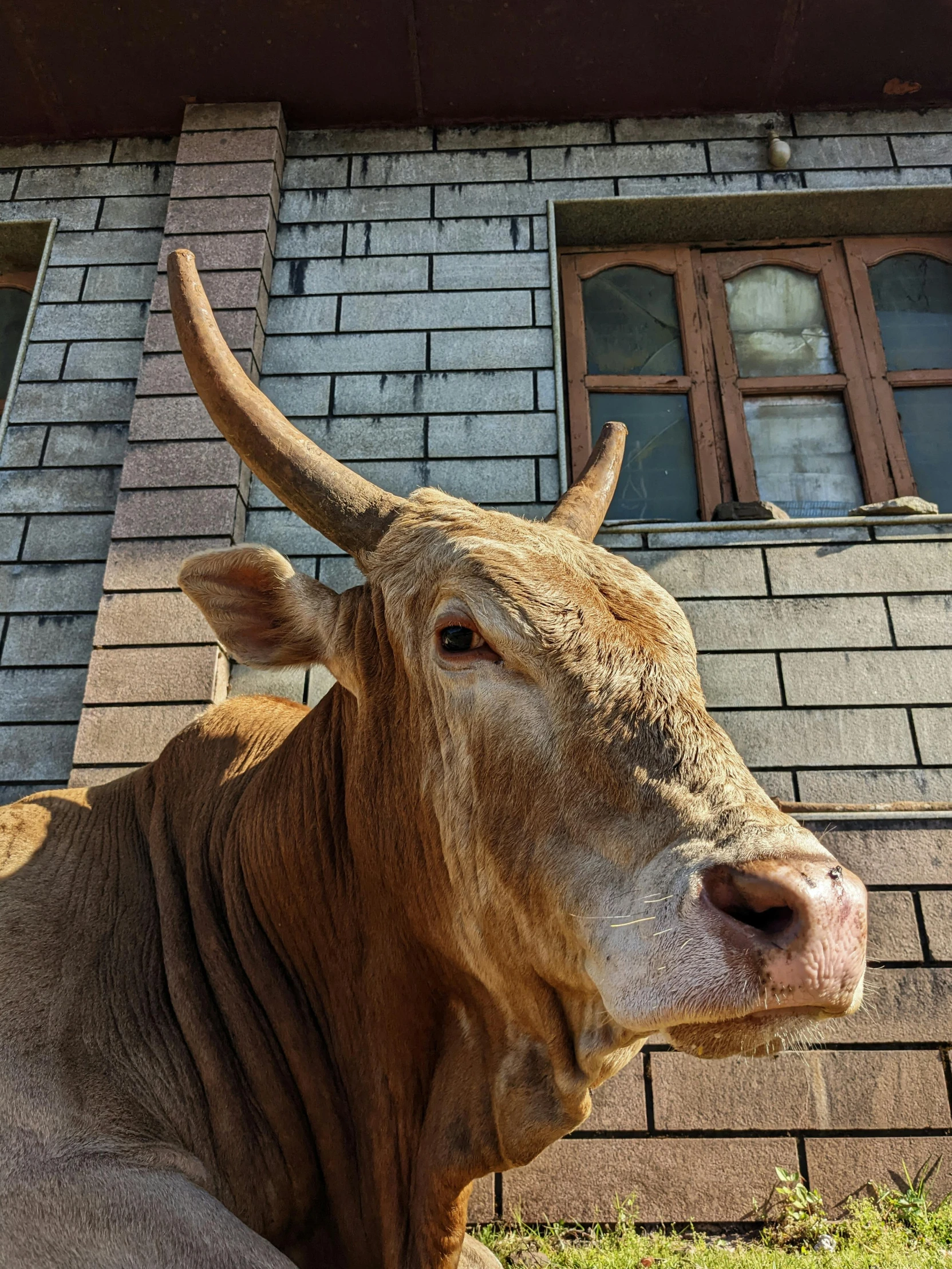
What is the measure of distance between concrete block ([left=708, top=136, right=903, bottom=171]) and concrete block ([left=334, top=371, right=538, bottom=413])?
1.98 metres

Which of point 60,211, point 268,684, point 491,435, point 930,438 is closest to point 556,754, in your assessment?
point 268,684

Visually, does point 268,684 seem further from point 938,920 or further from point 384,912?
point 938,920

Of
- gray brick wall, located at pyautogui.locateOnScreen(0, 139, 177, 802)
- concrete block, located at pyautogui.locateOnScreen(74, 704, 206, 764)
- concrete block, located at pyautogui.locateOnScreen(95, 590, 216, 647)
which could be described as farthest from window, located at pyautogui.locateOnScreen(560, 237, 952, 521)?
gray brick wall, located at pyautogui.locateOnScreen(0, 139, 177, 802)

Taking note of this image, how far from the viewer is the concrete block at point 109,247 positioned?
18.8ft

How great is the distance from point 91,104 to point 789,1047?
21.6ft

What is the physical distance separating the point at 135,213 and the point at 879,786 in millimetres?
5371

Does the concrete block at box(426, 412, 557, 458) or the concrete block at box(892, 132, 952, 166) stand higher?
the concrete block at box(892, 132, 952, 166)

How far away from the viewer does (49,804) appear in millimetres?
2900

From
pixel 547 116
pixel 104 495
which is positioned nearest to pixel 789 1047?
pixel 104 495

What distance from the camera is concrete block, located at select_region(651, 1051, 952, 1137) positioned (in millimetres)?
3531

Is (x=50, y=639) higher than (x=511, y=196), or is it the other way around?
(x=511, y=196)

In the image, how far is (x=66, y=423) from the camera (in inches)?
209

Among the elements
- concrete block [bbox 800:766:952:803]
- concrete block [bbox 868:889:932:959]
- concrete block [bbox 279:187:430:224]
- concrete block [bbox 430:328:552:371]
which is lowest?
concrete block [bbox 868:889:932:959]

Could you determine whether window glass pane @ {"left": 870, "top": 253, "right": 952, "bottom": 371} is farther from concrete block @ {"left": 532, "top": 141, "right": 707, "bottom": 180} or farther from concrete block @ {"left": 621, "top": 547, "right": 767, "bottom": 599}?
concrete block @ {"left": 621, "top": 547, "right": 767, "bottom": 599}
